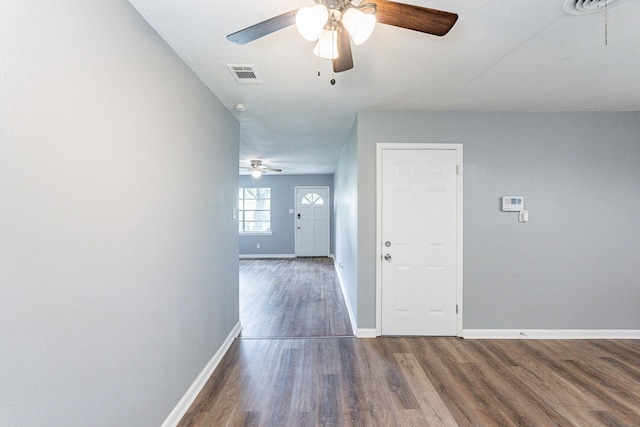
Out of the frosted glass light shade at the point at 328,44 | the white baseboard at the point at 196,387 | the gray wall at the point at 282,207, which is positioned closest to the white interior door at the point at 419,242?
the white baseboard at the point at 196,387

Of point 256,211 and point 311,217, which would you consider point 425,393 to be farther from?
point 256,211

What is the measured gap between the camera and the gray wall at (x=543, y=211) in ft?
10.2

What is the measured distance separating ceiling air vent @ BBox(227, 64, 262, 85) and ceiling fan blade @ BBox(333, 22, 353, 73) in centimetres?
89

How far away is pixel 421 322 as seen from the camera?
3164 mm

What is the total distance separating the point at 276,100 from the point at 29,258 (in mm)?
2304

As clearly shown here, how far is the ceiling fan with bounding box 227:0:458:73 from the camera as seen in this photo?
1.15m

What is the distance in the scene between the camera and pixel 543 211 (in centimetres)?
313

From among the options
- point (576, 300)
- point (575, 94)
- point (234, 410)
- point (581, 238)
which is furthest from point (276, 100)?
point (576, 300)

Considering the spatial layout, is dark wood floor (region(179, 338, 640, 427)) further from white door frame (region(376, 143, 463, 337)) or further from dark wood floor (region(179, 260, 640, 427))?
white door frame (region(376, 143, 463, 337))

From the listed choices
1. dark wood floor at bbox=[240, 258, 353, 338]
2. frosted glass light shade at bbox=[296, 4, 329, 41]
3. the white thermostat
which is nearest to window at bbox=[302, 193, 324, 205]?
dark wood floor at bbox=[240, 258, 353, 338]

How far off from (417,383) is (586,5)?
2.63 metres

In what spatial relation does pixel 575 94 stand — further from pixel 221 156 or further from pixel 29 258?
pixel 29 258

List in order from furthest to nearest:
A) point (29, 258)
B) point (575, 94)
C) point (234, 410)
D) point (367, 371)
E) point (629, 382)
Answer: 1. point (575, 94)
2. point (367, 371)
3. point (629, 382)
4. point (234, 410)
5. point (29, 258)

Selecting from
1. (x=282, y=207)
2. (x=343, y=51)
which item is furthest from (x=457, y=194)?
(x=282, y=207)
